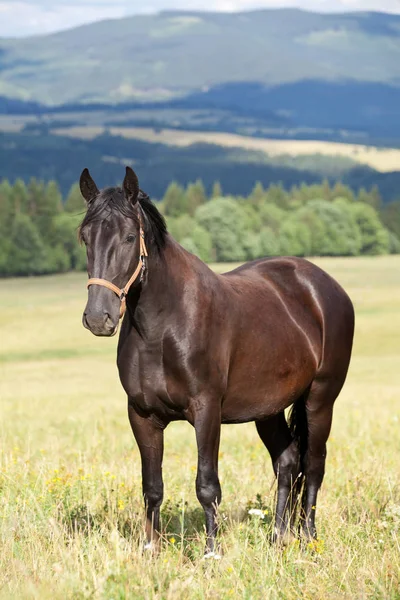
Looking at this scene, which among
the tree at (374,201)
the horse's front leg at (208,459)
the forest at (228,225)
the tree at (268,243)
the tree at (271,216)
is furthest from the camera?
the tree at (374,201)

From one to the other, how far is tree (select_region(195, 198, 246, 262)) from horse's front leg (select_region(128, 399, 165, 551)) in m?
138

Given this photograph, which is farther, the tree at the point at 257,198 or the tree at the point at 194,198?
the tree at the point at 257,198

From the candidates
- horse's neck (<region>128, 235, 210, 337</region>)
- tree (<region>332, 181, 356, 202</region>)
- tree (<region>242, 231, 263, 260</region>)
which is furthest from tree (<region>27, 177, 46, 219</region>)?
horse's neck (<region>128, 235, 210, 337</region>)

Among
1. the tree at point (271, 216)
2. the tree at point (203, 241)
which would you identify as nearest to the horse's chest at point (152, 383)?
the tree at point (203, 241)

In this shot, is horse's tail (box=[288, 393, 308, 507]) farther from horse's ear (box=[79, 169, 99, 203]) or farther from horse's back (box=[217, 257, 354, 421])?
horse's ear (box=[79, 169, 99, 203])

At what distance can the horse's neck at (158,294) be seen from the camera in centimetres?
608

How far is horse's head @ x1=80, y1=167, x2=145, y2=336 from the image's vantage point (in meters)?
5.41

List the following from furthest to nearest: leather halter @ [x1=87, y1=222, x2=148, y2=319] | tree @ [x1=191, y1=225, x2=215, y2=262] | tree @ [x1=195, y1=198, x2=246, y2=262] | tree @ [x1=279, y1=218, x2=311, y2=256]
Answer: tree @ [x1=279, y1=218, x2=311, y2=256]
tree @ [x1=195, y1=198, x2=246, y2=262]
tree @ [x1=191, y1=225, x2=215, y2=262]
leather halter @ [x1=87, y1=222, x2=148, y2=319]

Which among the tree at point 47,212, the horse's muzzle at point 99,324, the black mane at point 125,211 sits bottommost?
the tree at point 47,212

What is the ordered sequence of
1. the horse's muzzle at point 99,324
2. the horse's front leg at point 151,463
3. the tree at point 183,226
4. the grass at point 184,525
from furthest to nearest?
the tree at point 183,226, the horse's front leg at point 151,463, the horse's muzzle at point 99,324, the grass at point 184,525

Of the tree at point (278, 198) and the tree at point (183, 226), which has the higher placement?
the tree at point (278, 198)

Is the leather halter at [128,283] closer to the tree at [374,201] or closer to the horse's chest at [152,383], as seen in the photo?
the horse's chest at [152,383]

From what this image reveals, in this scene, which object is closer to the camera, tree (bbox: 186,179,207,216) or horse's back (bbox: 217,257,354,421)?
horse's back (bbox: 217,257,354,421)

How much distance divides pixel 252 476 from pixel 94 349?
52621 mm
